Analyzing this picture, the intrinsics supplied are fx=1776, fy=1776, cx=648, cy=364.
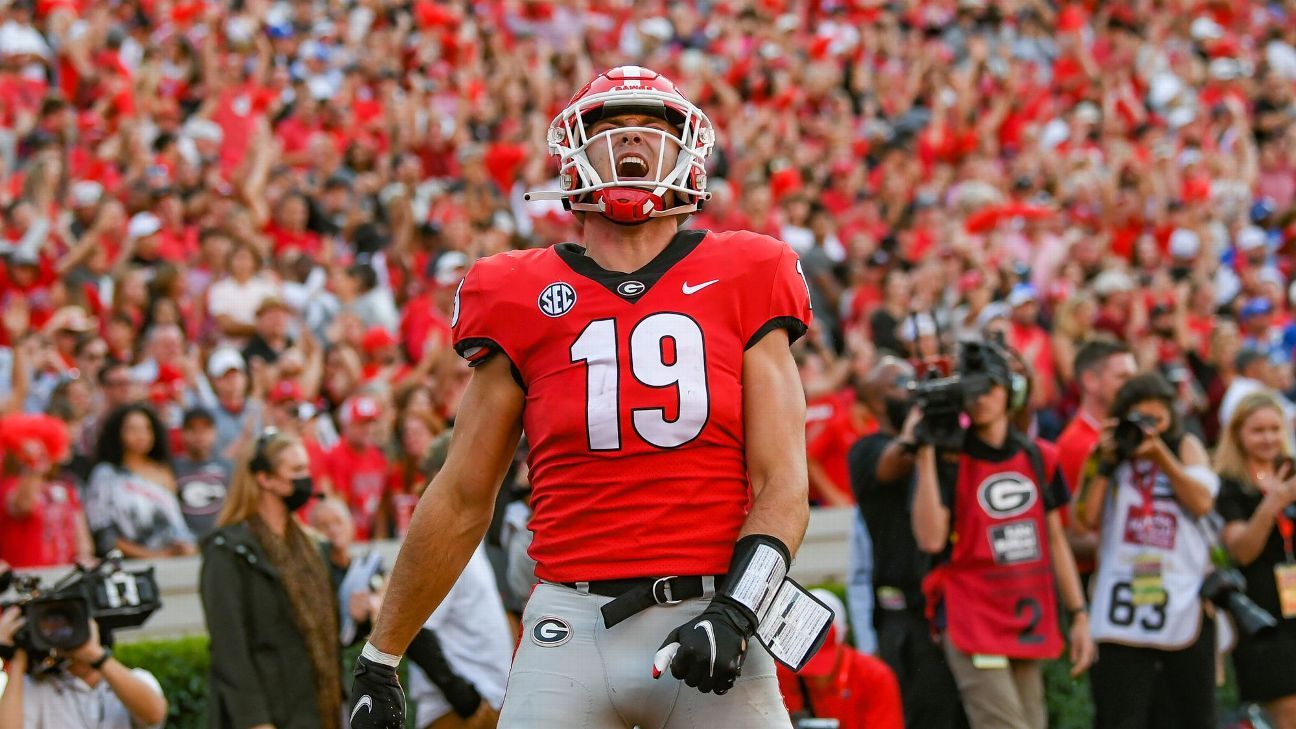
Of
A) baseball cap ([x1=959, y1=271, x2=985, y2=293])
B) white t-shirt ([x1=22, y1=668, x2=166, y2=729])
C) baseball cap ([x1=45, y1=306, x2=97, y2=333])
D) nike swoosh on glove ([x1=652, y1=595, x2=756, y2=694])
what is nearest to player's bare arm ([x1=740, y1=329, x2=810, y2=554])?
nike swoosh on glove ([x1=652, y1=595, x2=756, y2=694])

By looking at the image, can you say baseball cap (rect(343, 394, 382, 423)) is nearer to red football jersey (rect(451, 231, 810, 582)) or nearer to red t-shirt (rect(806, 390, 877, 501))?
red t-shirt (rect(806, 390, 877, 501))

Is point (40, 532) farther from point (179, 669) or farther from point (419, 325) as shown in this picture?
point (419, 325)

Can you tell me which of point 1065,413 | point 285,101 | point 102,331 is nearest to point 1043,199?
point 1065,413

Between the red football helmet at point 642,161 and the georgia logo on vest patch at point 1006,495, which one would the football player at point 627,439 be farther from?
the georgia logo on vest patch at point 1006,495

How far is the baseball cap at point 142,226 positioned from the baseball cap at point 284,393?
2221 mm

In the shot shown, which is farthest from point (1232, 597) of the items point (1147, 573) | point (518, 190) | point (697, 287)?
point (518, 190)

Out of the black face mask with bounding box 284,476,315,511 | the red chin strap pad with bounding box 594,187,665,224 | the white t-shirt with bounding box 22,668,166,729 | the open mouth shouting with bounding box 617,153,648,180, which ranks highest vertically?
the open mouth shouting with bounding box 617,153,648,180

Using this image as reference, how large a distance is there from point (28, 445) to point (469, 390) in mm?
4724

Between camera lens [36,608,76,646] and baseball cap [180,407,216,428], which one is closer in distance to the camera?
camera lens [36,608,76,646]

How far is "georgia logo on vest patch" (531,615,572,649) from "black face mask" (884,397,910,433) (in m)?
4.17

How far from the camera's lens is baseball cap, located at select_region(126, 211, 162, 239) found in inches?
443

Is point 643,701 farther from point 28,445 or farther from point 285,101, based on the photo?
point 285,101

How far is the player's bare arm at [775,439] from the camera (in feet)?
12.0

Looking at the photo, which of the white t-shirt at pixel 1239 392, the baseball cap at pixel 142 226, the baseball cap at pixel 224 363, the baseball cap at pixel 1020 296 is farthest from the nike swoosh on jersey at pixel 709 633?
the baseball cap at pixel 1020 296
